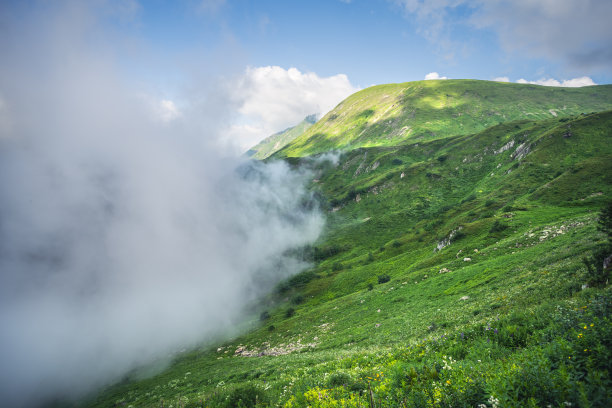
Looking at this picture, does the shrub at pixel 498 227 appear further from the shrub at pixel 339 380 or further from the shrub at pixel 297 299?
the shrub at pixel 297 299

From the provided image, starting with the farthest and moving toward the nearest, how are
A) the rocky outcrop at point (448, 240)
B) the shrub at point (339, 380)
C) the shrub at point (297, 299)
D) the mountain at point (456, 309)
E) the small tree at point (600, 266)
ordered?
the shrub at point (297, 299) < the rocky outcrop at point (448, 240) < the small tree at point (600, 266) < the shrub at point (339, 380) < the mountain at point (456, 309)

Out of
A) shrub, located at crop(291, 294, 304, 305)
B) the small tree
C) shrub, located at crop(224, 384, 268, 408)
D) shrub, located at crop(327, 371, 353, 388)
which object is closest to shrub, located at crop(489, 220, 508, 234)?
the small tree

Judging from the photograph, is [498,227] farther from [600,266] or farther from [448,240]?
[600,266]

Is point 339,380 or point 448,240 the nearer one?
point 339,380

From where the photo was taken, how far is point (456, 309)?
24859 millimetres

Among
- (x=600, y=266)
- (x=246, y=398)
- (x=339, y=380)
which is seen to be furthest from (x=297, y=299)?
(x=600, y=266)

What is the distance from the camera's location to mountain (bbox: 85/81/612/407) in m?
5.86

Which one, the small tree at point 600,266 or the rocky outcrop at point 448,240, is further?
the rocky outcrop at point 448,240

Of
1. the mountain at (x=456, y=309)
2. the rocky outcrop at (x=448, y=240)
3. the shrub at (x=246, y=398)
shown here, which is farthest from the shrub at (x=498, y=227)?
the shrub at (x=246, y=398)

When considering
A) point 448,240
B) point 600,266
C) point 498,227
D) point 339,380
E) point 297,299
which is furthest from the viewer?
point 297,299

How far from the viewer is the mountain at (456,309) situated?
5.86 meters

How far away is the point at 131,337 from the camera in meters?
100

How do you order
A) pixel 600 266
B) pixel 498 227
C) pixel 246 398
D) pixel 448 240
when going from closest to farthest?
pixel 246 398
pixel 600 266
pixel 498 227
pixel 448 240

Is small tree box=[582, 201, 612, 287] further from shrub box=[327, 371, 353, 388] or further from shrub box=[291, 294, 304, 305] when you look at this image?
shrub box=[291, 294, 304, 305]
